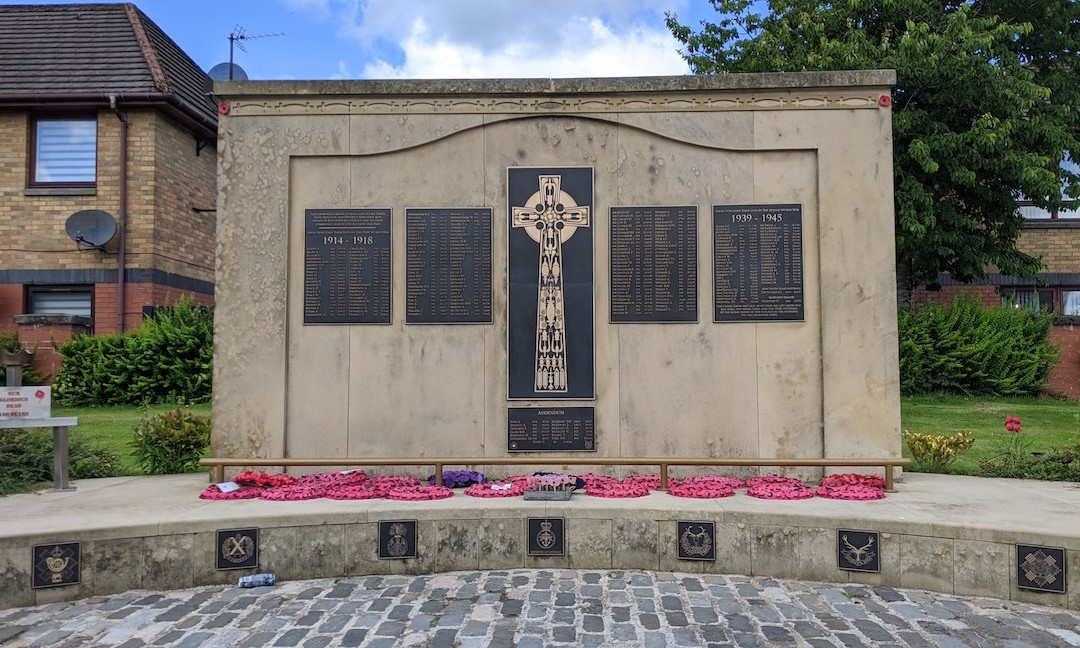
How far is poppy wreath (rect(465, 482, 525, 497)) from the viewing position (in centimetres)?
671

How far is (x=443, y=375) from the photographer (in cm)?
782

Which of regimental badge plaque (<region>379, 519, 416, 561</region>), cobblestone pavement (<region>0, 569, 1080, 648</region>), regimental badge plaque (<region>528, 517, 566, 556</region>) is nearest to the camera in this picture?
cobblestone pavement (<region>0, 569, 1080, 648</region>)

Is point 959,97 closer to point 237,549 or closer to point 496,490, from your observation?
point 496,490

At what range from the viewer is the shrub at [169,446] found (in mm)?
8469

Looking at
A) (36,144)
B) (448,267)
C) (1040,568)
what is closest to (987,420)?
(1040,568)

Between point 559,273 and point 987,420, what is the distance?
8.28 metres

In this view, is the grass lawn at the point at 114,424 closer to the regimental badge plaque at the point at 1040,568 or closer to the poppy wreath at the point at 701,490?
the poppy wreath at the point at 701,490

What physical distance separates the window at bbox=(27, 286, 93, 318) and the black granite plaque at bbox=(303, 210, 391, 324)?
10.5 m

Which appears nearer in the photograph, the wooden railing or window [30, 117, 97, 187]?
the wooden railing

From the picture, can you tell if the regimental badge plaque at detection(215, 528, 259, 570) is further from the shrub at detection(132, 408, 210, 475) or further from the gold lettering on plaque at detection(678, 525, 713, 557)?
the gold lettering on plaque at detection(678, 525, 713, 557)

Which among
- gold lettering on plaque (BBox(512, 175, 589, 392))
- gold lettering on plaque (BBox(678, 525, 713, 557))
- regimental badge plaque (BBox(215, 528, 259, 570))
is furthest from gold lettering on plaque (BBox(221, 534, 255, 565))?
gold lettering on plaque (BBox(678, 525, 713, 557))

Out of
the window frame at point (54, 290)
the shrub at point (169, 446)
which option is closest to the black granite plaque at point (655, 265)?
the shrub at point (169, 446)

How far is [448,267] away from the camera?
25.9ft

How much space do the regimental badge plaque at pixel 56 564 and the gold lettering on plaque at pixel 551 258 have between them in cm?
437
